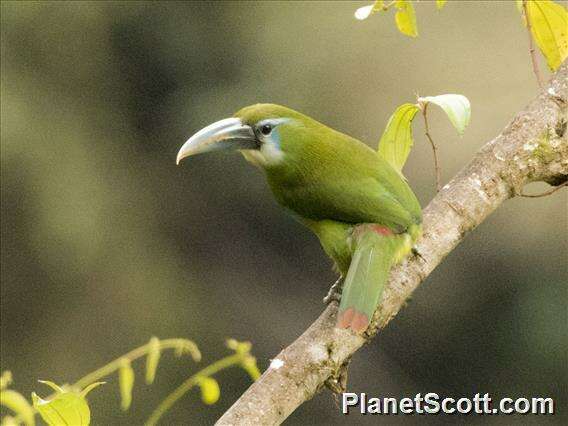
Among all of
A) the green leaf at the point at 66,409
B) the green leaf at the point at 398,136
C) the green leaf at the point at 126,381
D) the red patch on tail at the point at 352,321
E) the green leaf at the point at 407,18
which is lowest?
the green leaf at the point at 66,409

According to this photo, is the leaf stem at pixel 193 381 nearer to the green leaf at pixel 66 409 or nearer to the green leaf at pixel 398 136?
the green leaf at pixel 66 409

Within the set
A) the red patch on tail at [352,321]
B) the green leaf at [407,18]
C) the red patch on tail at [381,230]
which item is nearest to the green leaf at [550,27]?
the green leaf at [407,18]

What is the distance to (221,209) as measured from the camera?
782 centimetres

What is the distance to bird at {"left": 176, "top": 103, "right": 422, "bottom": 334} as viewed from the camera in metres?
2.31

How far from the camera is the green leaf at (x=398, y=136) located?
2186 millimetres

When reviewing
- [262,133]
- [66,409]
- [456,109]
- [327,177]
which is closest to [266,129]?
[262,133]

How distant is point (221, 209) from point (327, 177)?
5.49 m

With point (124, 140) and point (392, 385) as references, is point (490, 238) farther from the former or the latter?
point (124, 140)

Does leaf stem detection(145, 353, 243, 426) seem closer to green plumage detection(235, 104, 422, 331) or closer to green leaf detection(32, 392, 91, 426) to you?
green leaf detection(32, 392, 91, 426)

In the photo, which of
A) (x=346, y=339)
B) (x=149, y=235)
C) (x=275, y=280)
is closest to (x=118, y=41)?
(x=149, y=235)

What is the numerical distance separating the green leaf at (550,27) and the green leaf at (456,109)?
0.45 meters

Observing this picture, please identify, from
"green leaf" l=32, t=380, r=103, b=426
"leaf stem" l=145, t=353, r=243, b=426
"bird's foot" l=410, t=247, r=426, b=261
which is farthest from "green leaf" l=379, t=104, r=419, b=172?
"green leaf" l=32, t=380, r=103, b=426

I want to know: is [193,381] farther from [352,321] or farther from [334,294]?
[334,294]

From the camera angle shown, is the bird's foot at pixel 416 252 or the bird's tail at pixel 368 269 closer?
the bird's tail at pixel 368 269
